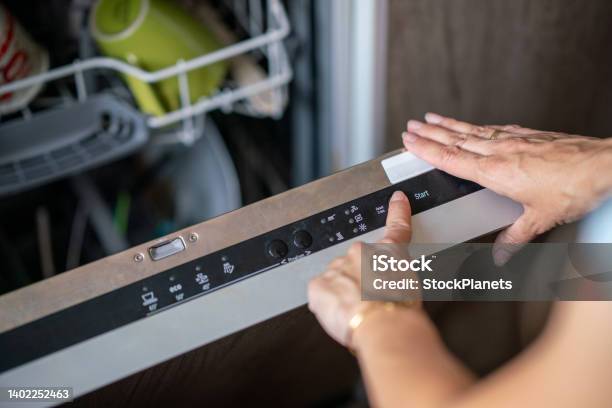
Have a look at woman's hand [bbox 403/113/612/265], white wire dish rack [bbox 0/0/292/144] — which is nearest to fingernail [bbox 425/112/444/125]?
woman's hand [bbox 403/113/612/265]

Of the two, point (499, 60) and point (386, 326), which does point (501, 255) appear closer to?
point (386, 326)

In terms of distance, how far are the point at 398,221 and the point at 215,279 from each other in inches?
5.6

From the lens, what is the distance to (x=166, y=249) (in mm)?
515

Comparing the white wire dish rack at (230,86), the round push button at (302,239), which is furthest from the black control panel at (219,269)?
the white wire dish rack at (230,86)

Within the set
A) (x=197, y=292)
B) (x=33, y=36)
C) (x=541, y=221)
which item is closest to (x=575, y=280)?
(x=541, y=221)

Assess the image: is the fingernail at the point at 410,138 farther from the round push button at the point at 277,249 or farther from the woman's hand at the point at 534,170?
the round push button at the point at 277,249

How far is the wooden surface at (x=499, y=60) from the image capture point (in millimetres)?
843

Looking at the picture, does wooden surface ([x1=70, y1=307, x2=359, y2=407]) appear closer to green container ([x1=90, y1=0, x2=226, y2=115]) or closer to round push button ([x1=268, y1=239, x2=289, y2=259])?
round push button ([x1=268, y1=239, x2=289, y2=259])

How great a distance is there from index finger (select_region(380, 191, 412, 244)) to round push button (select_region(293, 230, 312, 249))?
0.05 m

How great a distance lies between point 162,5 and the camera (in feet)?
2.48

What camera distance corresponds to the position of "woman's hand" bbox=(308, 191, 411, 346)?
0.50 meters

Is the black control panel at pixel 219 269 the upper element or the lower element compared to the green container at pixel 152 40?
lower

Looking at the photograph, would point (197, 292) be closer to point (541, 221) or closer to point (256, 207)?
point (256, 207)

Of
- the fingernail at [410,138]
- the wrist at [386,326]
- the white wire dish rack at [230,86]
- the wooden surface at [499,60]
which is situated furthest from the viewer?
the wooden surface at [499,60]
